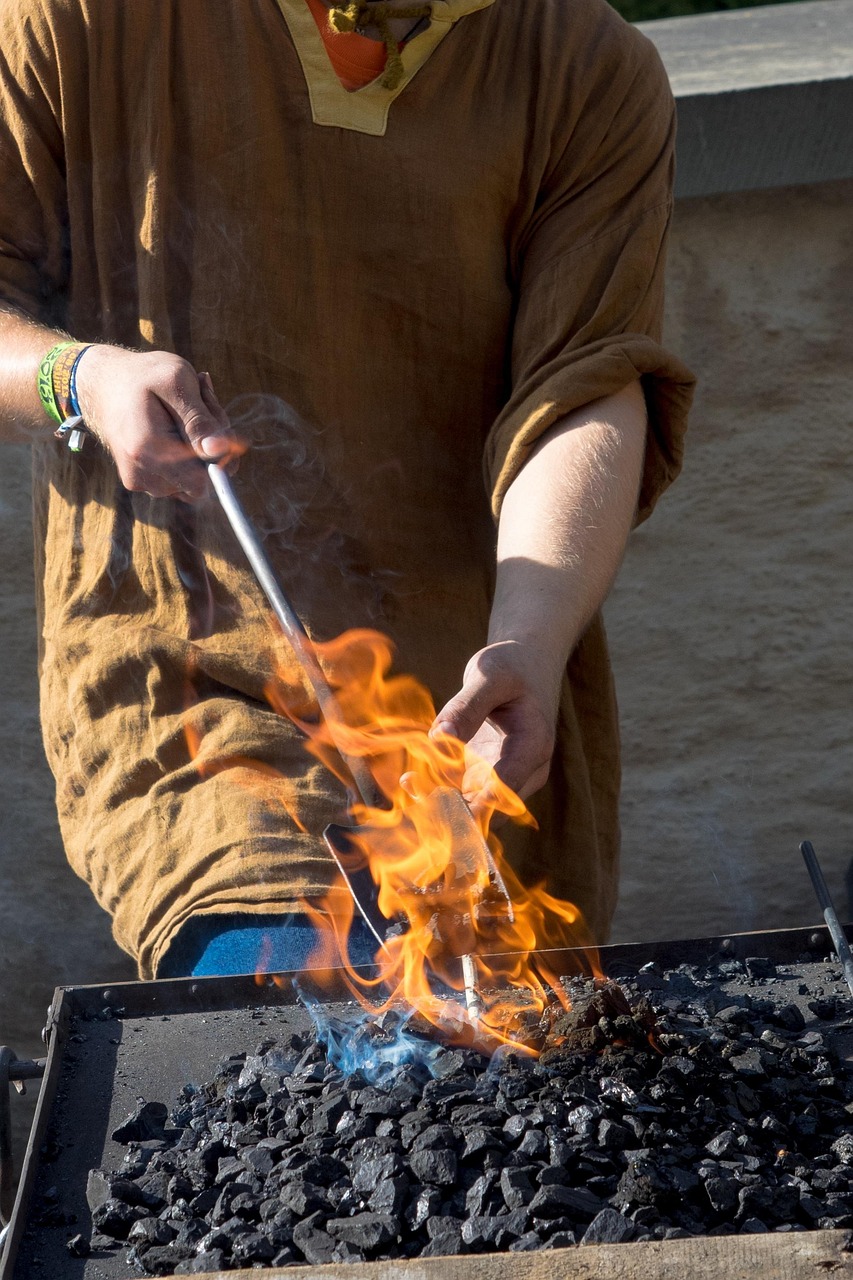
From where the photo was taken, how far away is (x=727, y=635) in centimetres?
293

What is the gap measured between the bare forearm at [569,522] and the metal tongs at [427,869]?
246mm

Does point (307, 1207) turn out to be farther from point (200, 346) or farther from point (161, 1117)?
point (200, 346)

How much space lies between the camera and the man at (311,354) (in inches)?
70.4

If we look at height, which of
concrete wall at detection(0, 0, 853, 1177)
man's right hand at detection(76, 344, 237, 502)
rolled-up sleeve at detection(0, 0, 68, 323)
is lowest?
concrete wall at detection(0, 0, 853, 1177)

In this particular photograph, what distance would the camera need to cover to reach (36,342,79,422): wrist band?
5.72ft

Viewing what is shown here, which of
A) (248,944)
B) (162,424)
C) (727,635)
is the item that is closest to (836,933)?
(248,944)

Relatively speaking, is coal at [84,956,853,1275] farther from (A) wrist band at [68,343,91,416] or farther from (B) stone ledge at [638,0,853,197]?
(B) stone ledge at [638,0,853,197]

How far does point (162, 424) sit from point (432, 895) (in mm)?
567

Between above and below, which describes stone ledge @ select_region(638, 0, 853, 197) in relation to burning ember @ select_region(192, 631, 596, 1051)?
above

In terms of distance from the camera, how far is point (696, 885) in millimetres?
3016

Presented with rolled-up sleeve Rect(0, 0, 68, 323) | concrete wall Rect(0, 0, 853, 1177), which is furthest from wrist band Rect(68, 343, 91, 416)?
concrete wall Rect(0, 0, 853, 1177)

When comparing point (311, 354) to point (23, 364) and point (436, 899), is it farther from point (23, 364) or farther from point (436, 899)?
point (436, 899)

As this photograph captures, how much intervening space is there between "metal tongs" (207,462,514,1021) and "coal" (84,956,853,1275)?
0.11m

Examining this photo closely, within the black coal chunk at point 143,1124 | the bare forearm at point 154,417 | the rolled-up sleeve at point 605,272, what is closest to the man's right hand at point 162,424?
the bare forearm at point 154,417
